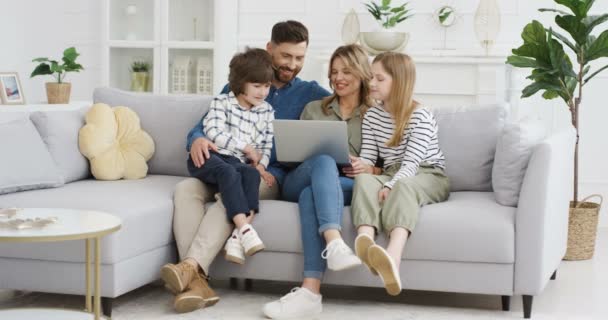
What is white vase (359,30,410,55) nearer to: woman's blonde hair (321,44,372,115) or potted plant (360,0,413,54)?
potted plant (360,0,413,54)

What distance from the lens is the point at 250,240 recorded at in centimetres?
338

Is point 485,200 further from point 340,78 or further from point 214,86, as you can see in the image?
point 214,86

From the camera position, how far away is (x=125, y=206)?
334cm

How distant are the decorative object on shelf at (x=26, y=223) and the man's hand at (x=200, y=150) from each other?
38.6 inches

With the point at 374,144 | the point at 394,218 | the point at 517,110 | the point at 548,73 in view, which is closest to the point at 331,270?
the point at 394,218

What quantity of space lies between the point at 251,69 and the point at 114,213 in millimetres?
839

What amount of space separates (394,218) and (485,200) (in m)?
0.47

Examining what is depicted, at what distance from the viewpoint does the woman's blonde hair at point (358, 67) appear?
376cm

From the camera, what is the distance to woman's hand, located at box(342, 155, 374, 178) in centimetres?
366

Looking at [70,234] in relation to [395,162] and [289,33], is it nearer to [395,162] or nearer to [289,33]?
[395,162]

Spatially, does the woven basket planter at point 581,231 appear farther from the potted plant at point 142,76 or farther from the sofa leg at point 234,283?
the potted plant at point 142,76

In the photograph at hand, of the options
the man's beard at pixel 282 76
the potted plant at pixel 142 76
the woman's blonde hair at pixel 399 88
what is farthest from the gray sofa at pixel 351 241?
the potted plant at pixel 142 76

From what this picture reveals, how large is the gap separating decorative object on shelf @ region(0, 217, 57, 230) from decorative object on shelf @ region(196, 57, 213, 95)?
3.17 metres

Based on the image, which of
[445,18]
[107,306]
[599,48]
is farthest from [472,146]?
[445,18]
